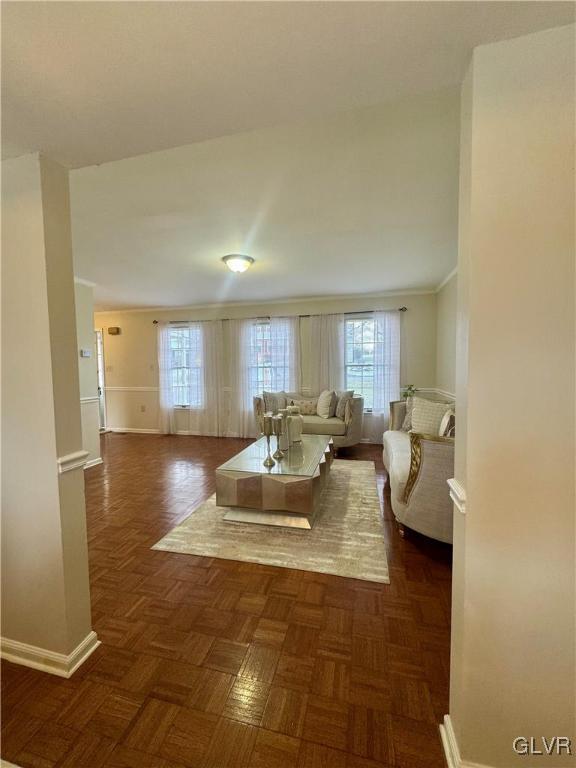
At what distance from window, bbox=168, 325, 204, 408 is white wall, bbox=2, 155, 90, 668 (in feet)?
14.6

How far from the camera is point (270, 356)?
5398 mm

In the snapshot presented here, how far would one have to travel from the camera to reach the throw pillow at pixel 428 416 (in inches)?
117

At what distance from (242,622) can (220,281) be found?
11.9 feet

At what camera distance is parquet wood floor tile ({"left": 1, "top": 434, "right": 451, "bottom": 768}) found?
102 centimetres

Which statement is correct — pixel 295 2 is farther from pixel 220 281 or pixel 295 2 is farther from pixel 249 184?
pixel 220 281

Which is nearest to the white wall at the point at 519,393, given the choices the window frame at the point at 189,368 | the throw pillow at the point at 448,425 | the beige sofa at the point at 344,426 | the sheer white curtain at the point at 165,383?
the throw pillow at the point at 448,425

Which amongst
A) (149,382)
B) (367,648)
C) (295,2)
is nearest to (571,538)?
(367,648)

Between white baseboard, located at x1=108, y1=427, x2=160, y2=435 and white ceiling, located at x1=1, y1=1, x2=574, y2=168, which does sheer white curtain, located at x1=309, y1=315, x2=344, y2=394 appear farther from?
white ceiling, located at x1=1, y1=1, x2=574, y2=168

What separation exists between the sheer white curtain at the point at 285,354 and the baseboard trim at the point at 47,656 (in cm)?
417

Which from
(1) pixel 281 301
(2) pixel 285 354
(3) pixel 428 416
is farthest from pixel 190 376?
(3) pixel 428 416

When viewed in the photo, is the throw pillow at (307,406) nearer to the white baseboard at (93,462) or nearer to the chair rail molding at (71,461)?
the white baseboard at (93,462)

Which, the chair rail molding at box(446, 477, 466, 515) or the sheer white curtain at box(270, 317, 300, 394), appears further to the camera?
the sheer white curtain at box(270, 317, 300, 394)

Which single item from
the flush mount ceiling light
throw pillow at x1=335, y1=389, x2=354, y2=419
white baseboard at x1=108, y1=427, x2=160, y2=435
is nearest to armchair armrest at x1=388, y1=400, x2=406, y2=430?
throw pillow at x1=335, y1=389, x2=354, y2=419

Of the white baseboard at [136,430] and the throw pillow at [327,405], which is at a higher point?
the throw pillow at [327,405]
